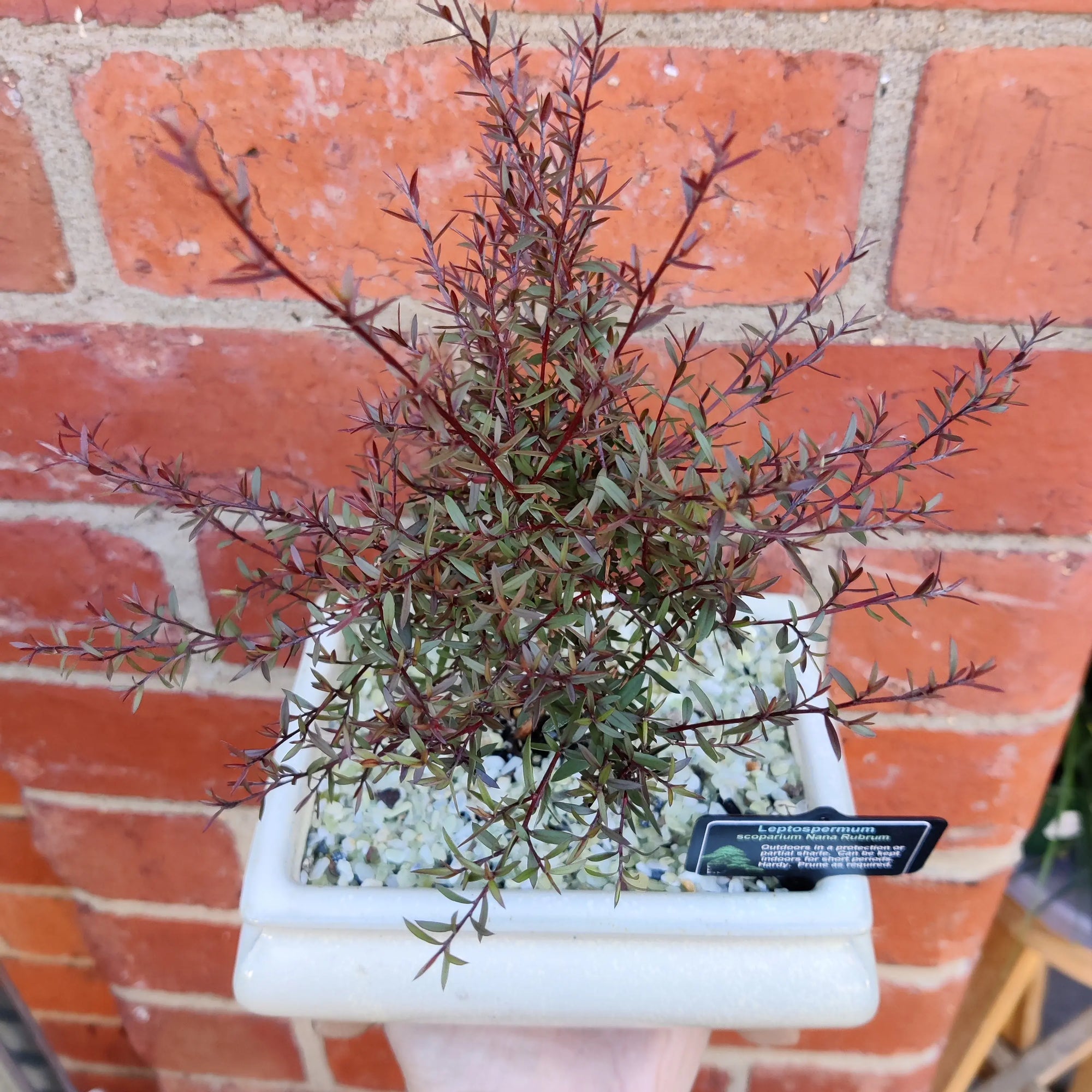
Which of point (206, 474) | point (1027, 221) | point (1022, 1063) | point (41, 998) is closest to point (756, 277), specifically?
point (1027, 221)

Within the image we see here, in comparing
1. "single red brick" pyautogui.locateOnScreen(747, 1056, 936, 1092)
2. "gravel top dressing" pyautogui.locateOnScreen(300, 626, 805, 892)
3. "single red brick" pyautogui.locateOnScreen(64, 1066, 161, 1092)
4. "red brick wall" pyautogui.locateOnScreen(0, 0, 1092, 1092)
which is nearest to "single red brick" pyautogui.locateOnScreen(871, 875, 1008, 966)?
"red brick wall" pyautogui.locateOnScreen(0, 0, 1092, 1092)

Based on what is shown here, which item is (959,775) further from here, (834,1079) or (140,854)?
(140,854)

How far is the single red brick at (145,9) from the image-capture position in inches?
17.3

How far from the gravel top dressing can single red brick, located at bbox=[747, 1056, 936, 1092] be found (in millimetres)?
466

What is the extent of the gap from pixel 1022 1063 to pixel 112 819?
35.1 inches

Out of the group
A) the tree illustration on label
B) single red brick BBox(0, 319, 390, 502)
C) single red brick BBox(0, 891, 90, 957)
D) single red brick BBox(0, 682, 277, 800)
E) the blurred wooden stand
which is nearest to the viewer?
the tree illustration on label

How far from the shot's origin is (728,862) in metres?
0.42

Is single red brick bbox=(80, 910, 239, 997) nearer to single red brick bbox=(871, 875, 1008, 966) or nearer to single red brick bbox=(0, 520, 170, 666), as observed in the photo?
single red brick bbox=(0, 520, 170, 666)

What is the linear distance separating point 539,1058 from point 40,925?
669mm

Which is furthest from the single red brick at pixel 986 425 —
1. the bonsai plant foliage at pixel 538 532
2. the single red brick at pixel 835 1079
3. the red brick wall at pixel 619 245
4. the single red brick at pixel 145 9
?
the single red brick at pixel 835 1079

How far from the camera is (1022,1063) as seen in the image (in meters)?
0.89

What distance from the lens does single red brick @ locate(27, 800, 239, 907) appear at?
726mm

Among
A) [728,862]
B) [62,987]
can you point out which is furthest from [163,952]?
[728,862]

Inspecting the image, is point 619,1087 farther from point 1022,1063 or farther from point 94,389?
point 1022,1063
